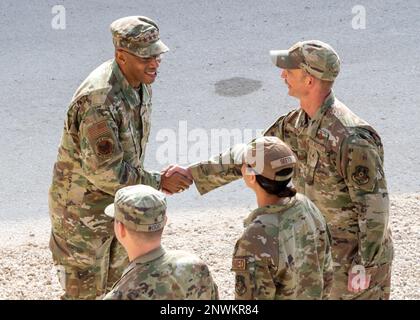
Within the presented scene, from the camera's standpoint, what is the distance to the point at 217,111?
1032cm

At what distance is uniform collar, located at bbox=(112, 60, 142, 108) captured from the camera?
20.0 feet

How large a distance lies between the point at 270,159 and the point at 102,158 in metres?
1.37

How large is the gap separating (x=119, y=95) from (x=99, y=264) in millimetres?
1105

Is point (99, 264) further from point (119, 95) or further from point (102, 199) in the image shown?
point (119, 95)

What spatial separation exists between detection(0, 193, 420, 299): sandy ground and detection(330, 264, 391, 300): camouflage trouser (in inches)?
52.6

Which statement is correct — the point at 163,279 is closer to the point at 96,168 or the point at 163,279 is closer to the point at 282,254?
the point at 282,254

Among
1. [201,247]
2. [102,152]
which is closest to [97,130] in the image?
[102,152]

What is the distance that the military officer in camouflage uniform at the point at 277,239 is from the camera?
15.6 feet

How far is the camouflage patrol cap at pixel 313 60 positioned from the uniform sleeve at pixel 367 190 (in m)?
0.45

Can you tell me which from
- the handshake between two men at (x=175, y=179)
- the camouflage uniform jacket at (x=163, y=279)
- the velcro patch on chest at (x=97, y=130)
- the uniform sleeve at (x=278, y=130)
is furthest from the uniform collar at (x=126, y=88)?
the camouflage uniform jacket at (x=163, y=279)

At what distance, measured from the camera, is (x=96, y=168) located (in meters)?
5.93

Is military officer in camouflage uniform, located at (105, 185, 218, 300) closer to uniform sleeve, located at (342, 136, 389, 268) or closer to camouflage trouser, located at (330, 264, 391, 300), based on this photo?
uniform sleeve, located at (342, 136, 389, 268)

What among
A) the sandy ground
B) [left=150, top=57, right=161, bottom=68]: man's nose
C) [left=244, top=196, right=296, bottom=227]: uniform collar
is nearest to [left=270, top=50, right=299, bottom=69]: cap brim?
[left=150, top=57, right=161, bottom=68]: man's nose

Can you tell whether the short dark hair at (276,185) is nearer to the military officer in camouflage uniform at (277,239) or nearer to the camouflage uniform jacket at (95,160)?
the military officer in camouflage uniform at (277,239)
